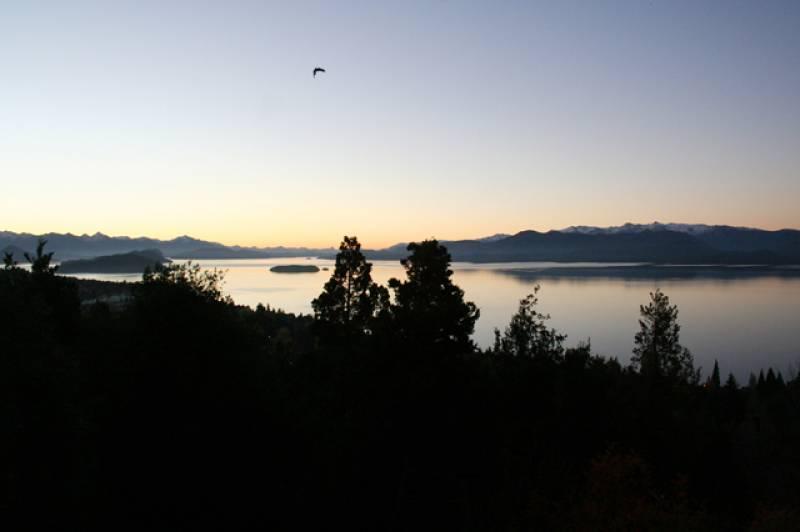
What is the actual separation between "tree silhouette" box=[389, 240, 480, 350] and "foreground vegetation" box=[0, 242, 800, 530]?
0.28 ft

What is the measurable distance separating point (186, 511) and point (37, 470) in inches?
143

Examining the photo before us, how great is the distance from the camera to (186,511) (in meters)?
14.5

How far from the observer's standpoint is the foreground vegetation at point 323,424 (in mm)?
13625

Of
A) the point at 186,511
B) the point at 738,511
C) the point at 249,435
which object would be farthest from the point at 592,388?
the point at 186,511

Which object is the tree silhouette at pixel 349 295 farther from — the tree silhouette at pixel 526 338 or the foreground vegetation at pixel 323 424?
the tree silhouette at pixel 526 338

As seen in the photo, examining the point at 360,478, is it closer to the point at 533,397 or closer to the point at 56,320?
the point at 533,397

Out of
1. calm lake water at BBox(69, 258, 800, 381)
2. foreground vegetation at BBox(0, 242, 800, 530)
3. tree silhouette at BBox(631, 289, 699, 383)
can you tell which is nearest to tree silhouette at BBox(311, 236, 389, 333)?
foreground vegetation at BBox(0, 242, 800, 530)

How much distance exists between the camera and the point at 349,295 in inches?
1421

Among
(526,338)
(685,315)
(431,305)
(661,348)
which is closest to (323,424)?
(431,305)

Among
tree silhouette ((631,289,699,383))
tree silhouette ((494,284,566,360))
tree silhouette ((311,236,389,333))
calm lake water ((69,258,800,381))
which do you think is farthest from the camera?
calm lake water ((69,258,800,381))

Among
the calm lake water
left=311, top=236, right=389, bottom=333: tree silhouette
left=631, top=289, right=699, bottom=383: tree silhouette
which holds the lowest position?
the calm lake water

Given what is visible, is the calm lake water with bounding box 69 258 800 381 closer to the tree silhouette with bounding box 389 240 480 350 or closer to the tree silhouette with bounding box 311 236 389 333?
the tree silhouette with bounding box 311 236 389 333

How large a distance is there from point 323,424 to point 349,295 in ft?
54.5

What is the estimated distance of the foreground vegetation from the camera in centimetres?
1362
